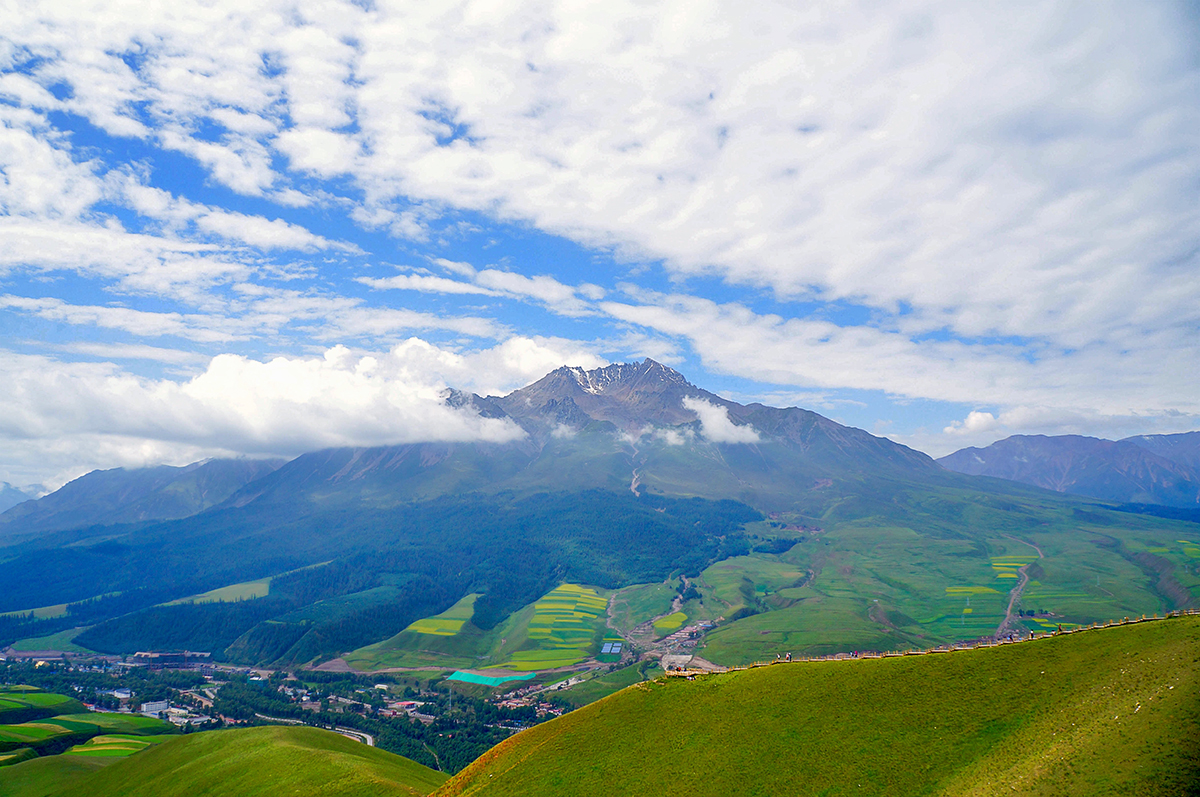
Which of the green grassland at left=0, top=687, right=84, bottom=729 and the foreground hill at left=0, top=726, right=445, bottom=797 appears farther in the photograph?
the green grassland at left=0, top=687, right=84, bottom=729

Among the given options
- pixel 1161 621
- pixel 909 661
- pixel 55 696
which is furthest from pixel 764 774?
pixel 55 696

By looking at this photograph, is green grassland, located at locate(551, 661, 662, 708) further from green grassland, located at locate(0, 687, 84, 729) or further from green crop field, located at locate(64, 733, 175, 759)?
green grassland, located at locate(0, 687, 84, 729)

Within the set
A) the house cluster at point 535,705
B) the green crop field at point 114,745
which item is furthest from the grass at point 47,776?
the house cluster at point 535,705

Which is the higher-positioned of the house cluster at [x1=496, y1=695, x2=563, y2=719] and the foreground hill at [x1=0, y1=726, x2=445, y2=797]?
the foreground hill at [x1=0, y1=726, x2=445, y2=797]

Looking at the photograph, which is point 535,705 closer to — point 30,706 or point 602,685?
point 602,685

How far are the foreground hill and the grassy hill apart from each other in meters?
20.6

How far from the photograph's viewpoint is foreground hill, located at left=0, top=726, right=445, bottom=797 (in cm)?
5509

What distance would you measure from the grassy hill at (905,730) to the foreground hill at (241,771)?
20.6 m

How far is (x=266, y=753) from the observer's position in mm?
65625

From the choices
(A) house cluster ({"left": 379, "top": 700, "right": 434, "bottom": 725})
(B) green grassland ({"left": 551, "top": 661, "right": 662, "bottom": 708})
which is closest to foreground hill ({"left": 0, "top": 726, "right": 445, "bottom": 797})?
(A) house cluster ({"left": 379, "top": 700, "right": 434, "bottom": 725})

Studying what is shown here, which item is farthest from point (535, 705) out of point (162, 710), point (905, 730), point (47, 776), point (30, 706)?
point (905, 730)

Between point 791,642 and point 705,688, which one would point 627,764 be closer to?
point 705,688

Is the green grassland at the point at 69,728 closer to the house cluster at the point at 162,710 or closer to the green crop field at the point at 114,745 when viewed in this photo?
the green crop field at the point at 114,745

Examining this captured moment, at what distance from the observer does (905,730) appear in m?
35.2
